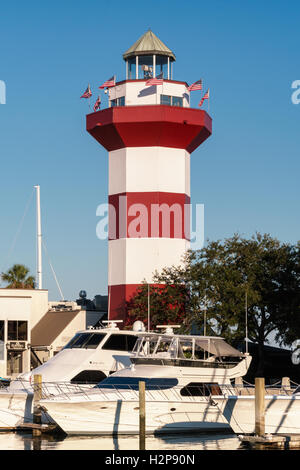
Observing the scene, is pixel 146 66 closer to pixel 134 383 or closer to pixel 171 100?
pixel 171 100

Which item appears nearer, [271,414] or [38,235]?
[271,414]

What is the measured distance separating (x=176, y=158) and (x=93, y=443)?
91.3 feet

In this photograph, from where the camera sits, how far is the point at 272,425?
108ft

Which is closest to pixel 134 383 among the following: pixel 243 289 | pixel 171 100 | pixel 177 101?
pixel 243 289

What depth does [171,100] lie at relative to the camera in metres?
58.0

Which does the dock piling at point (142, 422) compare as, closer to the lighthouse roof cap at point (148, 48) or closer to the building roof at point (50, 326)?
the building roof at point (50, 326)

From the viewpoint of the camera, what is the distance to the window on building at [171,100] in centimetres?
5772

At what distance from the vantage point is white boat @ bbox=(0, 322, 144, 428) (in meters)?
36.8

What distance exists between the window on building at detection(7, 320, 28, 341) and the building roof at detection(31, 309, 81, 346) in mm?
1307

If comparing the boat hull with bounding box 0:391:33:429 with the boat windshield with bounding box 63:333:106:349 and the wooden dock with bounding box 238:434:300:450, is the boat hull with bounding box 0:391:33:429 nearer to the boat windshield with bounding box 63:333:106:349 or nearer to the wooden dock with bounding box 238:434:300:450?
the boat windshield with bounding box 63:333:106:349

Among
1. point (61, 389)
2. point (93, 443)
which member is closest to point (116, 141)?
point (61, 389)

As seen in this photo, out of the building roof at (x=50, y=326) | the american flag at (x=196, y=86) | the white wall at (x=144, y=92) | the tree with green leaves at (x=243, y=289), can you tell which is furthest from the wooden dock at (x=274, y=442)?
the american flag at (x=196, y=86)

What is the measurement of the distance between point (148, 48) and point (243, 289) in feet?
55.9

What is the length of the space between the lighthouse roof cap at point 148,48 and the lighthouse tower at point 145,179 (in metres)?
2.09
